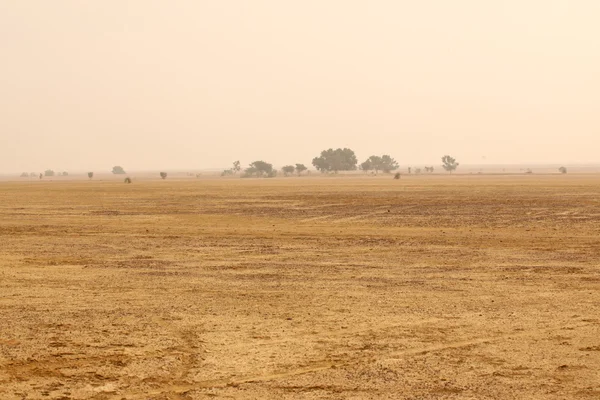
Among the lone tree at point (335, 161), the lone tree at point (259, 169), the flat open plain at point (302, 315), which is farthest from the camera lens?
the lone tree at point (335, 161)

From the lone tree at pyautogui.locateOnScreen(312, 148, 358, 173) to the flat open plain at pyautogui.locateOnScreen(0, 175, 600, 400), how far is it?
156 meters

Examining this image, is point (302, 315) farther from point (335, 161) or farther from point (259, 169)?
point (335, 161)

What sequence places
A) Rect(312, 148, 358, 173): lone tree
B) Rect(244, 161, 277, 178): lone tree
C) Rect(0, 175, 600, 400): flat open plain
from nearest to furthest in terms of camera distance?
Rect(0, 175, 600, 400): flat open plain, Rect(244, 161, 277, 178): lone tree, Rect(312, 148, 358, 173): lone tree

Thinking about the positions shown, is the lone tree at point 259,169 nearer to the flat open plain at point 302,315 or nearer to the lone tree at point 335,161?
the lone tree at point 335,161

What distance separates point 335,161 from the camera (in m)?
181

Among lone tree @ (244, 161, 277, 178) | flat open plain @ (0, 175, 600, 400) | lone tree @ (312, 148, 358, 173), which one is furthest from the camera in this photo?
lone tree @ (312, 148, 358, 173)

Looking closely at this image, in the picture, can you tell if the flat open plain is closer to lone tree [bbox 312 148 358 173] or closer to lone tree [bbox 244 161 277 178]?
lone tree [bbox 244 161 277 178]

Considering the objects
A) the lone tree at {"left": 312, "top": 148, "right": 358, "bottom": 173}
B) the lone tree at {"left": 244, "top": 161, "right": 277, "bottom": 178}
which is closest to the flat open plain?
the lone tree at {"left": 244, "top": 161, "right": 277, "bottom": 178}

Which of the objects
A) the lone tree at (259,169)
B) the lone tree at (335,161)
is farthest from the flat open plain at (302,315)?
the lone tree at (335,161)

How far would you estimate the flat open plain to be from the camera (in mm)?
8234

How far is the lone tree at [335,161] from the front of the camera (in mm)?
181125

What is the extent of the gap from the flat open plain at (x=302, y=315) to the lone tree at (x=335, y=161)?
512 ft

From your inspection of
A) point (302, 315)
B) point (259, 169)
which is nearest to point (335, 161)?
point (259, 169)

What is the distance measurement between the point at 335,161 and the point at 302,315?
16986 cm
